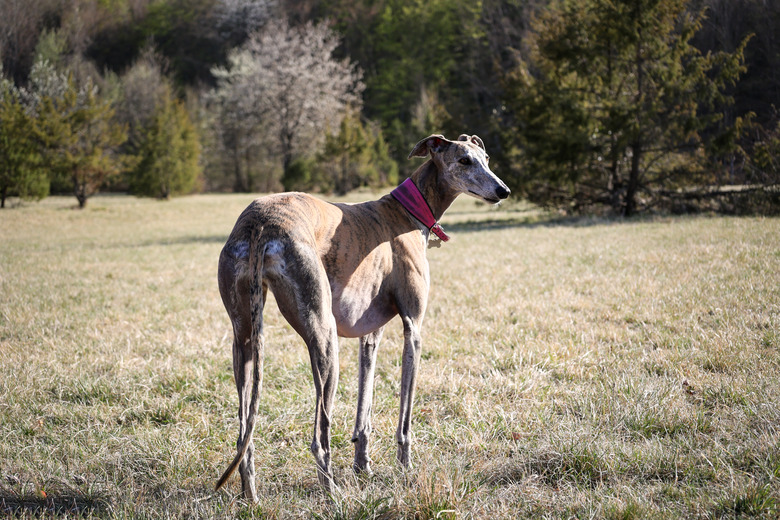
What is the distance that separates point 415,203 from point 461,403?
1.30 m

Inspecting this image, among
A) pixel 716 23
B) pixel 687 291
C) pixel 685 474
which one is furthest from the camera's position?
pixel 716 23

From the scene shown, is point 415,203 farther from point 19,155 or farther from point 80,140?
point 80,140

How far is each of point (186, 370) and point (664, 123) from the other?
14577mm

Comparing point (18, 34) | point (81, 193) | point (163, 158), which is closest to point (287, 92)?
point (163, 158)

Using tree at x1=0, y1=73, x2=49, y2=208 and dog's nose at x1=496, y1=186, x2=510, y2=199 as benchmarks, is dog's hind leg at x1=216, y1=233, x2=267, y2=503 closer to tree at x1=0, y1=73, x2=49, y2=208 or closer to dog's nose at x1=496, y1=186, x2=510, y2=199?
dog's nose at x1=496, y1=186, x2=510, y2=199

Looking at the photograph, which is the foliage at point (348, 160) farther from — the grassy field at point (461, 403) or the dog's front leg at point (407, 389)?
the dog's front leg at point (407, 389)

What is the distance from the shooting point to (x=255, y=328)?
2.05m

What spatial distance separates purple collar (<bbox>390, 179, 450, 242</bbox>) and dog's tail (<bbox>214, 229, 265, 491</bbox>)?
→ 3.74ft

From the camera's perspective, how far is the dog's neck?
10.4 feet

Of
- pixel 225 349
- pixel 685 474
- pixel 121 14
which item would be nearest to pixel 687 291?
pixel 685 474

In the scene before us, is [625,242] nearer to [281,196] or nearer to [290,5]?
[281,196]

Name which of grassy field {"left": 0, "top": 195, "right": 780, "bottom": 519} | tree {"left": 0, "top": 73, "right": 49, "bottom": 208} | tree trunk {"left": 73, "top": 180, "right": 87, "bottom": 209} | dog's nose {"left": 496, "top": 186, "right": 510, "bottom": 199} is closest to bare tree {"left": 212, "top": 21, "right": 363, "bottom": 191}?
tree trunk {"left": 73, "top": 180, "right": 87, "bottom": 209}

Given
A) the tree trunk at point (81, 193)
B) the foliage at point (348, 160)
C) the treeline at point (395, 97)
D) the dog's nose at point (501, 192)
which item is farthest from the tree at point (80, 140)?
the dog's nose at point (501, 192)

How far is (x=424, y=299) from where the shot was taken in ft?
9.18
